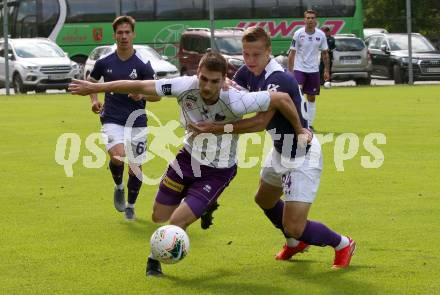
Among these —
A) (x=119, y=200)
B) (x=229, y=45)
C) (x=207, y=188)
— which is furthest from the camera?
(x=229, y=45)

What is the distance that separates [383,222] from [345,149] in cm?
664

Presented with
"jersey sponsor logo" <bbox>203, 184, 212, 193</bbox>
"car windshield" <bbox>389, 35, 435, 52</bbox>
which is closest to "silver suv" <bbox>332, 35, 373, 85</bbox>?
"car windshield" <bbox>389, 35, 435, 52</bbox>

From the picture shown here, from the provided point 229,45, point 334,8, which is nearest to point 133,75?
point 229,45

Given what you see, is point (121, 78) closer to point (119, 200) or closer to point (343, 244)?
point (119, 200)

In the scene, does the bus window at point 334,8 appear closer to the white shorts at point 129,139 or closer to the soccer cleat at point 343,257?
the white shorts at point 129,139

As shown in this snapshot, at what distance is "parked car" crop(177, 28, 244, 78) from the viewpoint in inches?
1416

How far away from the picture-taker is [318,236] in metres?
8.45

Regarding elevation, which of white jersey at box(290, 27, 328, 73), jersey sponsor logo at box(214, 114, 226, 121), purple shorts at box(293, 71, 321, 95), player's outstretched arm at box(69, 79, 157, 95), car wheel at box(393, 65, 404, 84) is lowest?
car wheel at box(393, 65, 404, 84)

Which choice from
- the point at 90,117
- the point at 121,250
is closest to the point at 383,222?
the point at 121,250

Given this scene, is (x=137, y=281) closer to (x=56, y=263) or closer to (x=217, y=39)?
(x=56, y=263)

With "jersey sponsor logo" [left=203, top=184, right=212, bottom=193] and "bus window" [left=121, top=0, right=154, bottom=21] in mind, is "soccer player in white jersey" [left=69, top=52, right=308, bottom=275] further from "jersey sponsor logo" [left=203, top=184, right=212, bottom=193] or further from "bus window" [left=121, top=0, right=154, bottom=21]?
"bus window" [left=121, top=0, right=154, bottom=21]

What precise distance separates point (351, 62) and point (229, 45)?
4692 mm

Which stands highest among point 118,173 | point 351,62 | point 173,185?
point 173,185

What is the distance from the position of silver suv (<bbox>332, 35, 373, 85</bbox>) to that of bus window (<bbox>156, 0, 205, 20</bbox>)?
7545 mm
